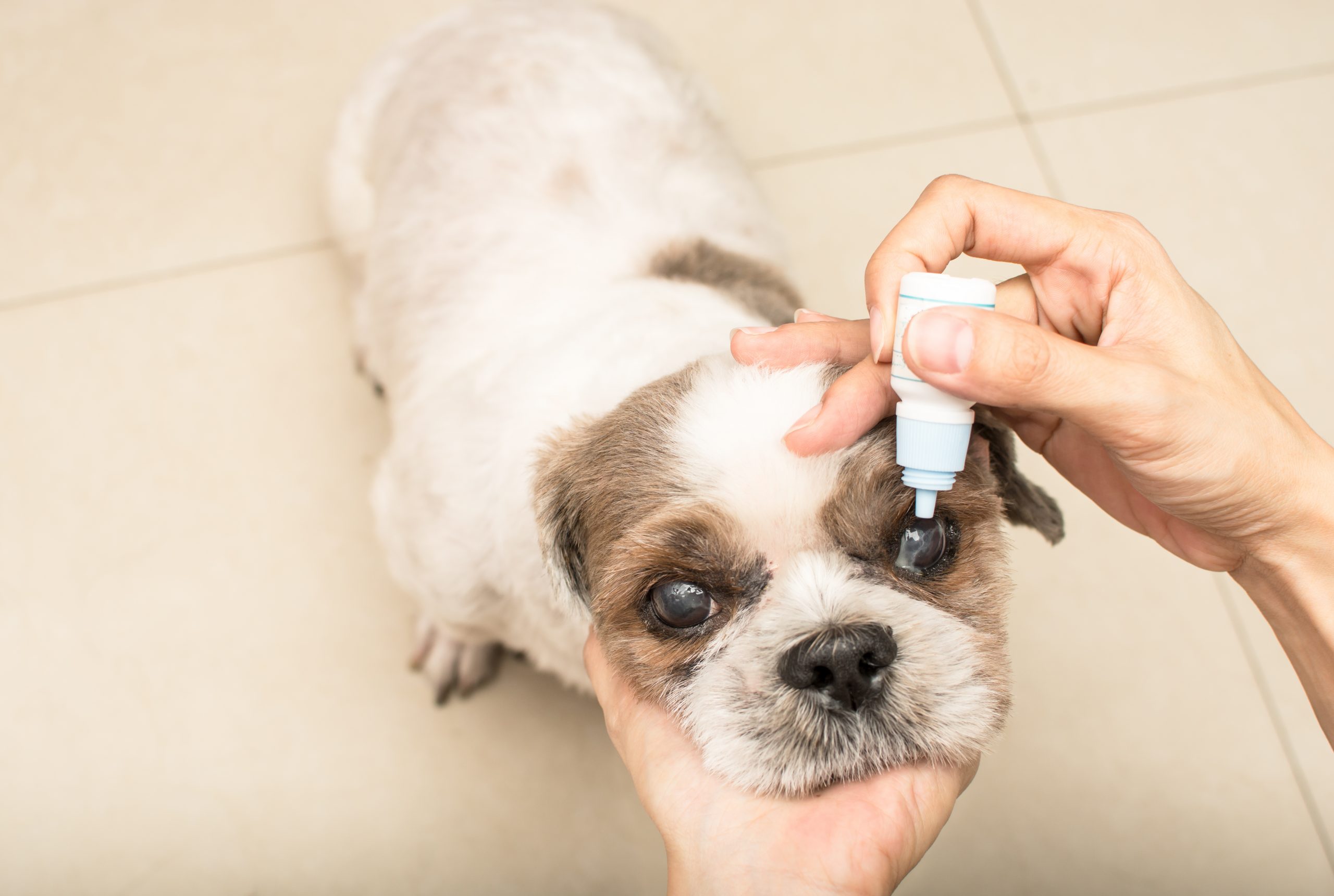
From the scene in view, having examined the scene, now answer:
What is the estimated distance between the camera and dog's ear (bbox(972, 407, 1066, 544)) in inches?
50.0

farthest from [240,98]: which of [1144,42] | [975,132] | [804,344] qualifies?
[1144,42]

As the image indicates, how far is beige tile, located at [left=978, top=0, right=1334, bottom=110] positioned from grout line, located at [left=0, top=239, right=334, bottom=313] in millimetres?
2359

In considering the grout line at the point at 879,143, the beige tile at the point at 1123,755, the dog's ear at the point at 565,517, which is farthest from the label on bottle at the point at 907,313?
the grout line at the point at 879,143

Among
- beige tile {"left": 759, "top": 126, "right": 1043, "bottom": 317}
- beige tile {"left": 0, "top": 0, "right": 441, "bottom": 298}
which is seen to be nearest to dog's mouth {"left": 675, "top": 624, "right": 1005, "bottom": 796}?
beige tile {"left": 759, "top": 126, "right": 1043, "bottom": 317}

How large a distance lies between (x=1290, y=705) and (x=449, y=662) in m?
1.98

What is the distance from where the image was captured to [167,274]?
262 cm

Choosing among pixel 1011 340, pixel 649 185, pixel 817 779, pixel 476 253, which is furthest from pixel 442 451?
pixel 1011 340

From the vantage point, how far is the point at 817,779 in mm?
1071

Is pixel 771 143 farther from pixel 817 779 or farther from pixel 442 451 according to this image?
pixel 817 779

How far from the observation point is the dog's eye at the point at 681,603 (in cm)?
115

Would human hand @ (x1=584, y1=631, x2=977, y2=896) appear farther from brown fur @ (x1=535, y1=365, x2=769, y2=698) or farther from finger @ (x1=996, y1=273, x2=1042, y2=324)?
finger @ (x1=996, y1=273, x2=1042, y2=324)

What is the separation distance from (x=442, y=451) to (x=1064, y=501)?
160 centimetres

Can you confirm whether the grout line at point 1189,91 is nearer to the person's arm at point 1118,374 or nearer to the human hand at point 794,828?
the person's arm at point 1118,374

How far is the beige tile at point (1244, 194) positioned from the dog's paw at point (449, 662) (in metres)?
2.21
